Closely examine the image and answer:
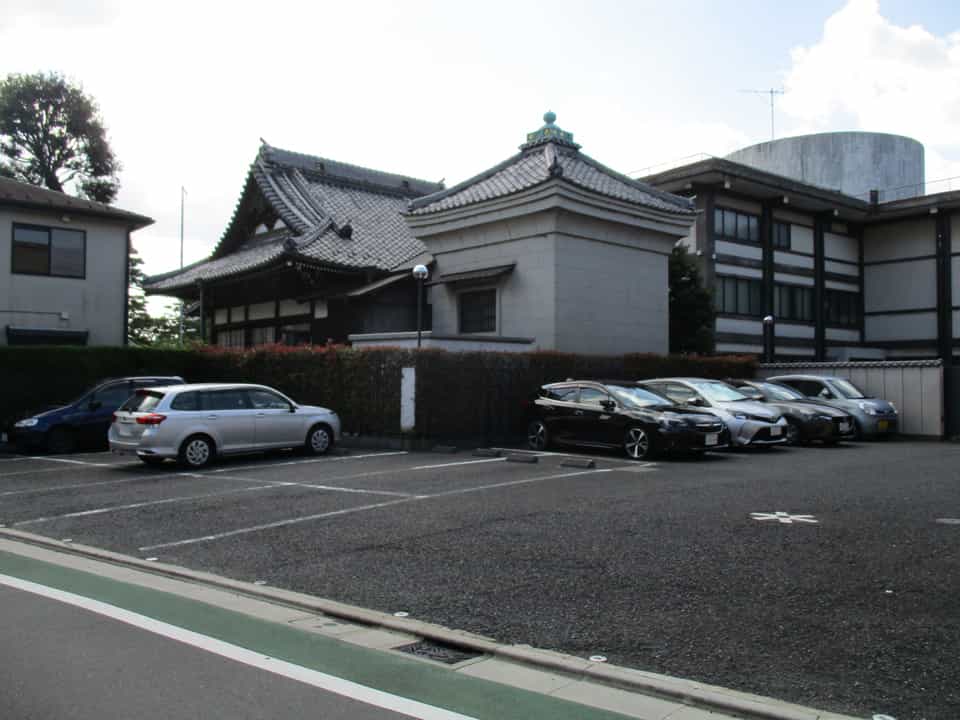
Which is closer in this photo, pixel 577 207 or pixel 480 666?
pixel 480 666

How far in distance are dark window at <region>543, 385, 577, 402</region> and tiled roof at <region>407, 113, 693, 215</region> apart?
7.19m

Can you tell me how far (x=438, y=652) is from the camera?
504 centimetres

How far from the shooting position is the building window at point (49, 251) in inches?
910

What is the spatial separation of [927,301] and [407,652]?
Result: 1554 inches

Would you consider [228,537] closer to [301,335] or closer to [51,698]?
[51,698]

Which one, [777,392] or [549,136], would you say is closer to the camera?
[777,392]

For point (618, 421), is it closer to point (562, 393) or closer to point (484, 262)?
point (562, 393)

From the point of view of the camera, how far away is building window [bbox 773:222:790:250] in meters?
36.0

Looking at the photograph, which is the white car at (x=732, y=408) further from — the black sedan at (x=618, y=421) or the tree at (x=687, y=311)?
the tree at (x=687, y=311)

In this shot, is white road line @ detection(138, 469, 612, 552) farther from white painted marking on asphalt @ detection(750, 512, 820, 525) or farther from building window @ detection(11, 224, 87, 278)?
building window @ detection(11, 224, 87, 278)

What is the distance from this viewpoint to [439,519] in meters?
9.05

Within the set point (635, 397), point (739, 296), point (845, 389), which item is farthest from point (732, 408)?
point (739, 296)

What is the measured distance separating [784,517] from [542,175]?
14.6 m

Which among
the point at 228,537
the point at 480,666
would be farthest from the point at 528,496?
the point at 480,666
